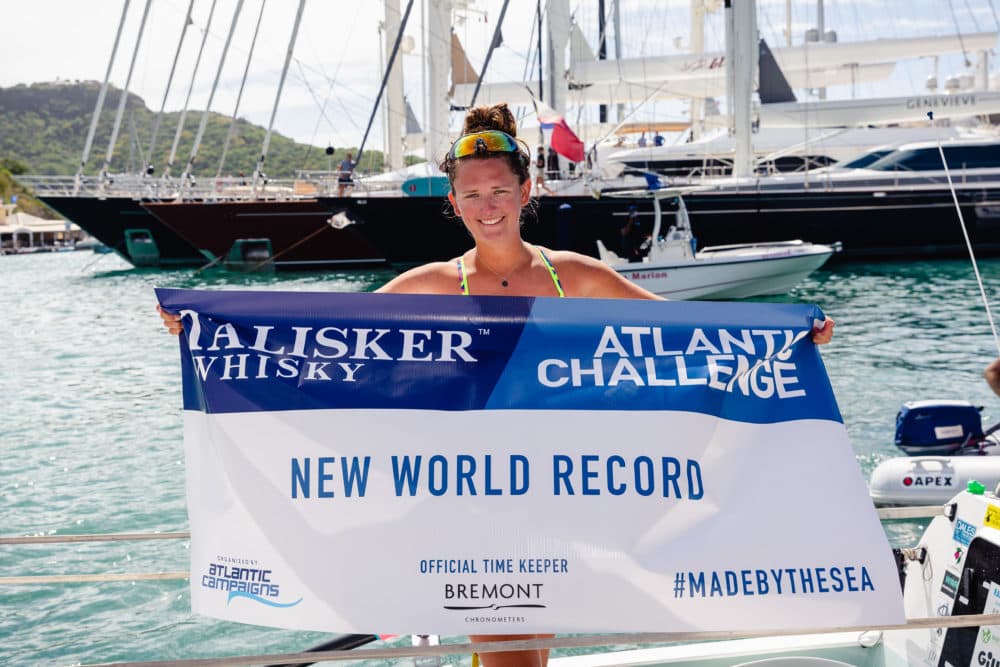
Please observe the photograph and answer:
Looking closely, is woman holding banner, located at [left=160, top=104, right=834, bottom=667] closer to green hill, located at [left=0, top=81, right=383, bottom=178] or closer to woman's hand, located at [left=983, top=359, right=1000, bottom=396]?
woman's hand, located at [left=983, top=359, right=1000, bottom=396]

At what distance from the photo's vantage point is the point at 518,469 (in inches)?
93.2

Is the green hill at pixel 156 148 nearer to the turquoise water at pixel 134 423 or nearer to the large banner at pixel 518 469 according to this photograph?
the turquoise water at pixel 134 423

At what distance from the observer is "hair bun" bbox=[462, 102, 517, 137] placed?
272 cm

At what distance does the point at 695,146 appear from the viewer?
34781mm

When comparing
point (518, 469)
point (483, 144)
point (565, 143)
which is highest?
point (565, 143)

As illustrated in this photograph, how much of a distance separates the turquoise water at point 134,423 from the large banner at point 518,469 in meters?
4.12

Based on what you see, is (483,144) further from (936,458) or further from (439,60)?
(439,60)

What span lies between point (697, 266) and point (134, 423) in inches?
497

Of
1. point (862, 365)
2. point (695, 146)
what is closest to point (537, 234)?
point (695, 146)

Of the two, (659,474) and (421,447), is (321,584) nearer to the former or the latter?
(421,447)

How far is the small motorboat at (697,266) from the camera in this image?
20.6 metres

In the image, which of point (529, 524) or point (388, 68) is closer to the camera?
point (529, 524)

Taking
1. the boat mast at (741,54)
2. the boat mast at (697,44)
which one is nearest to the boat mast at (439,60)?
the boat mast at (741,54)

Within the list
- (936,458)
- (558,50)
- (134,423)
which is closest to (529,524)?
(936,458)
